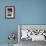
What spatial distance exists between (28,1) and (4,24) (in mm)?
973

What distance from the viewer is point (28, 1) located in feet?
13.3

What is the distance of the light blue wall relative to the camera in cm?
402

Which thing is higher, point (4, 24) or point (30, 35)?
point (4, 24)

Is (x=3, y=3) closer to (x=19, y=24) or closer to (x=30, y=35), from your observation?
(x=19, y=24)

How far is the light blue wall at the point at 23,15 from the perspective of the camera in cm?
402

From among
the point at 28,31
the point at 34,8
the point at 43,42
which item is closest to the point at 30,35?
the point at 28,31

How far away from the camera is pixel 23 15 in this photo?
4.04m

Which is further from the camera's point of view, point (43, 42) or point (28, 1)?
point (28, 1)

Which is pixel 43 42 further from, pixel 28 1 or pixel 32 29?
pixel 28 1

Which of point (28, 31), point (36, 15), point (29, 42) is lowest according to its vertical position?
point (29, 42)

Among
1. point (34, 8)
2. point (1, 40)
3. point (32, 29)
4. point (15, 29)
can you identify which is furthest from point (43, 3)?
point (1, 40)

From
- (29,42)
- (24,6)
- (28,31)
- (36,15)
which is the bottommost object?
(29,42)

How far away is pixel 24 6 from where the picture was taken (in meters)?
4.04

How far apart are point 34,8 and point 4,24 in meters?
0.99
